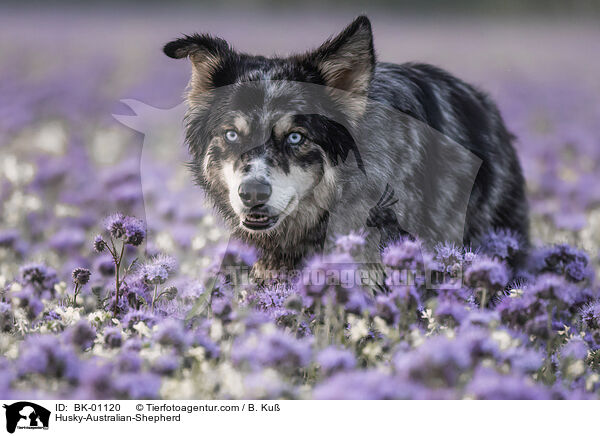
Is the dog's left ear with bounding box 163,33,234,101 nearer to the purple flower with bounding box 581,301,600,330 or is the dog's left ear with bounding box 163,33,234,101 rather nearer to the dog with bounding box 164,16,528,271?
the dog with bounding box 164,16,528,271

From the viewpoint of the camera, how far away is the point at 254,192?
12.6 feet

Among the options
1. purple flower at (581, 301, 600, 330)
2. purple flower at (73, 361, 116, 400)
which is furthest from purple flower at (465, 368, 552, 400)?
purple flower at (73, 361, 116, 400)

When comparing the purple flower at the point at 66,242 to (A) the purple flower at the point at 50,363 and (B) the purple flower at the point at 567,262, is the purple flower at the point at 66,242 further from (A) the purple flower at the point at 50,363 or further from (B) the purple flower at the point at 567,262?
(B) the purple flower at the point at 567,262

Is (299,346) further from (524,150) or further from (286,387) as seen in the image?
(524,150)

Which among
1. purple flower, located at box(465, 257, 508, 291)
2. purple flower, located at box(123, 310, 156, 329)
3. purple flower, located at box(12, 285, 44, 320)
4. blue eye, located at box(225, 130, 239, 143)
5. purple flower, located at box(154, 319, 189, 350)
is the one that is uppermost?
blue eye, located at box(225, 130, 239, 143)

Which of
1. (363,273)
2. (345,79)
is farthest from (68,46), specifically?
(363,273)

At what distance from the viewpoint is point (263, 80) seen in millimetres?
4352

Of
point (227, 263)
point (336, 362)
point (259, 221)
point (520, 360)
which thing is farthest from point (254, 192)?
point (520, 360)

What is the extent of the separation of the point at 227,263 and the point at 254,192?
0.44 m

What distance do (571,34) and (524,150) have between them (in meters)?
3.09

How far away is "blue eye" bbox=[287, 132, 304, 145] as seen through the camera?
420cm
